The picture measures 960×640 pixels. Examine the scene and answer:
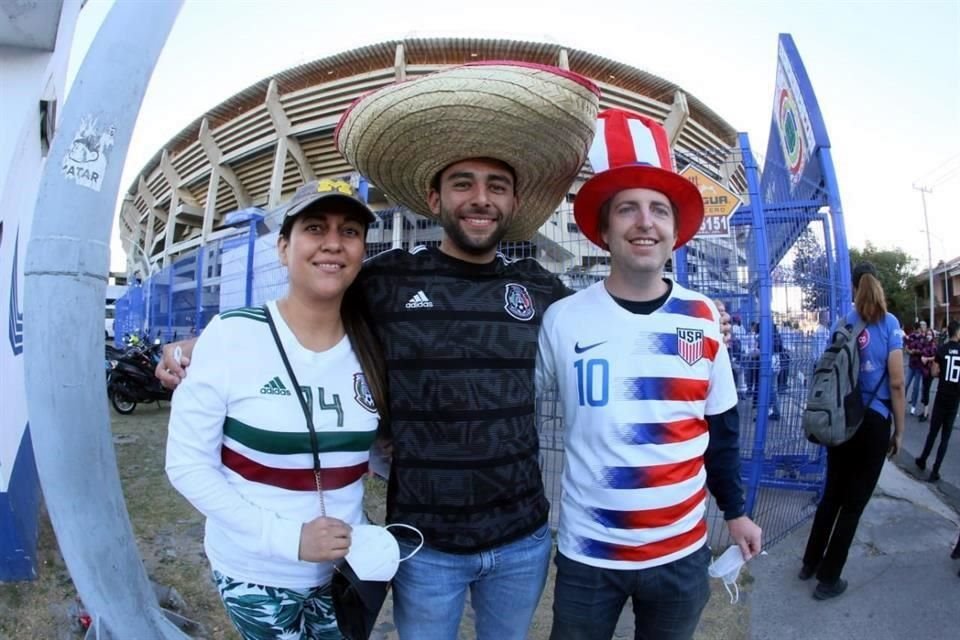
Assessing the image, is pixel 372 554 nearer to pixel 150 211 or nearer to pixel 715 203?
pixel 715 203

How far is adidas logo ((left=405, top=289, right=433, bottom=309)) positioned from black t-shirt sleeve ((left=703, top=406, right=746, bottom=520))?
0.99 meters

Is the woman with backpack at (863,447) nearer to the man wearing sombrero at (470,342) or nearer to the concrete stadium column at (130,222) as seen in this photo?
the man wearing sombrero at (470,342)

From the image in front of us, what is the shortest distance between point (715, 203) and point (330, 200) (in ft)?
10.3

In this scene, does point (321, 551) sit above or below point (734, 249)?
below

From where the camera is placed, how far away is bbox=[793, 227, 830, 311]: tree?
421 cm

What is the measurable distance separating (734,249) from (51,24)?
4.21 m

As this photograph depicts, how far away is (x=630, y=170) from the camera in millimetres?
1732

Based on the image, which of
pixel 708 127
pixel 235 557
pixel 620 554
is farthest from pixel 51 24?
pixel 708 127

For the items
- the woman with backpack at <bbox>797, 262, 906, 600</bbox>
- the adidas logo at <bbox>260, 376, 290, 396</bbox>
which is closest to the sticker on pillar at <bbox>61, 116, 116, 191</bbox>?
the adidas logo at <bbox>260, 376, 290, 396</bbox>

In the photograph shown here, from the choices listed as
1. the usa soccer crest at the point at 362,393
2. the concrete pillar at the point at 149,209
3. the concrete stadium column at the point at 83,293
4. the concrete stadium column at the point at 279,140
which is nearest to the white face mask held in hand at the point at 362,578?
the usa soccer crest at the point at 362,393

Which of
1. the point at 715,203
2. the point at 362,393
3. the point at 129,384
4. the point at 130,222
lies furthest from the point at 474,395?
the point at 130,222

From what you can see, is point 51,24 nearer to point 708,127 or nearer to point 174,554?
point 174,554

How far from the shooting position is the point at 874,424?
317cm

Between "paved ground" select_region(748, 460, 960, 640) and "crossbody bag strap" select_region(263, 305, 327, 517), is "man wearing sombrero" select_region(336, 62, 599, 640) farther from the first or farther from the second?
"paved ground" select_region(748, 460, 960, 640)
